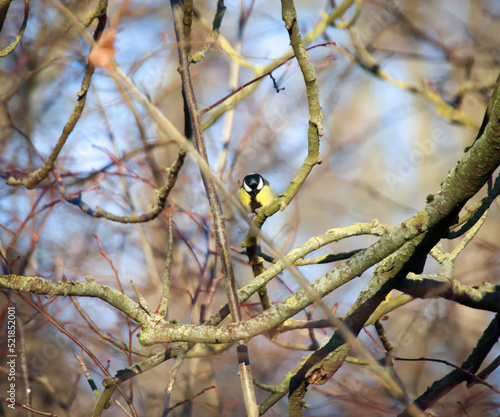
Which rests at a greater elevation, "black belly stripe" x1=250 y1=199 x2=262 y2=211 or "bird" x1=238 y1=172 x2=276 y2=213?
"bird" x1=238 y1=172 x2=276 y2=213

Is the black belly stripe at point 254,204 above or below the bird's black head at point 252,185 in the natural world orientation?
below

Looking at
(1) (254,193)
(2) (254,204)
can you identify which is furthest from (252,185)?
(2) (254,204)

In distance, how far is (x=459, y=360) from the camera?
14.1 ft

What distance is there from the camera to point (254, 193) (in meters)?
4.11

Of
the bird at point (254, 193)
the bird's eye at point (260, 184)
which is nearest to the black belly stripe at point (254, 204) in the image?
the bird at point (254, 193)

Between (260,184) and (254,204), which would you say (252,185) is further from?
(254,204)

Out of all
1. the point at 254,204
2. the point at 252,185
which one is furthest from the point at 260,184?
the point at 254,204

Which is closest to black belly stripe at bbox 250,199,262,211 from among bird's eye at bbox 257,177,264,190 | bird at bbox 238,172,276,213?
bird at bbox 238,172,276,213

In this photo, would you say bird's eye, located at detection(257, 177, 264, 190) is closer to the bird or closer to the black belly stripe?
the bird

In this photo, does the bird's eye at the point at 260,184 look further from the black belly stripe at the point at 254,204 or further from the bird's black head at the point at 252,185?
the black belly stripe at the point at 254,204

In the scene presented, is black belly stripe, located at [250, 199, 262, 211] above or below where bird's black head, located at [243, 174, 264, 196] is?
below

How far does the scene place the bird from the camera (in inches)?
161

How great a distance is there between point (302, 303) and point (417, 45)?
262 inches

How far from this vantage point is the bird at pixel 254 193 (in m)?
4.08
